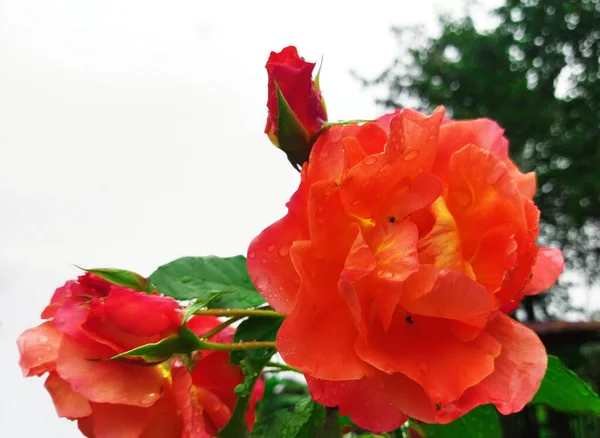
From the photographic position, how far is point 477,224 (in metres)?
0.23

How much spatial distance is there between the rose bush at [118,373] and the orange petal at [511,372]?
0.38 ft

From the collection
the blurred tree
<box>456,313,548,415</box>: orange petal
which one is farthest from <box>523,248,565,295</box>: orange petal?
the blurred tree

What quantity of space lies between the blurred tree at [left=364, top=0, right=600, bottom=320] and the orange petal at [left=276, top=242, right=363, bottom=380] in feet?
14.2

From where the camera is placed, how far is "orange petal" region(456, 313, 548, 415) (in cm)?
20

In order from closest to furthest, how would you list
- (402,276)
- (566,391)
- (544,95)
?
(402,276) → (566,391) → (544,95)

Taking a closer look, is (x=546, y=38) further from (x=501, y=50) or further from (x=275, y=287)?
(x=275, y=287)

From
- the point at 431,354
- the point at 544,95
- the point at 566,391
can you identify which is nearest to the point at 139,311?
the point at 431,354

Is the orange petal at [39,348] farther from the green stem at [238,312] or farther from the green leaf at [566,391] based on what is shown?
the green leaf at [566,391]

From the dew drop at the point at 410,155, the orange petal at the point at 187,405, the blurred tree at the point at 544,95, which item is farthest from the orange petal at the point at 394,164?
the blurred tree at the point at 544,95

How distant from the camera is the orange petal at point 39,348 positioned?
25cm

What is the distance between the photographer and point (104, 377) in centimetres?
23

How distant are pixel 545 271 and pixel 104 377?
21cm

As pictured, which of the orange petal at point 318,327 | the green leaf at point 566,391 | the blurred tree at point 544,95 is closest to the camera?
the orange petal at point 318,327

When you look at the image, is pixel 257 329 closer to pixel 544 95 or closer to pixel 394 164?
pixel 394 164
